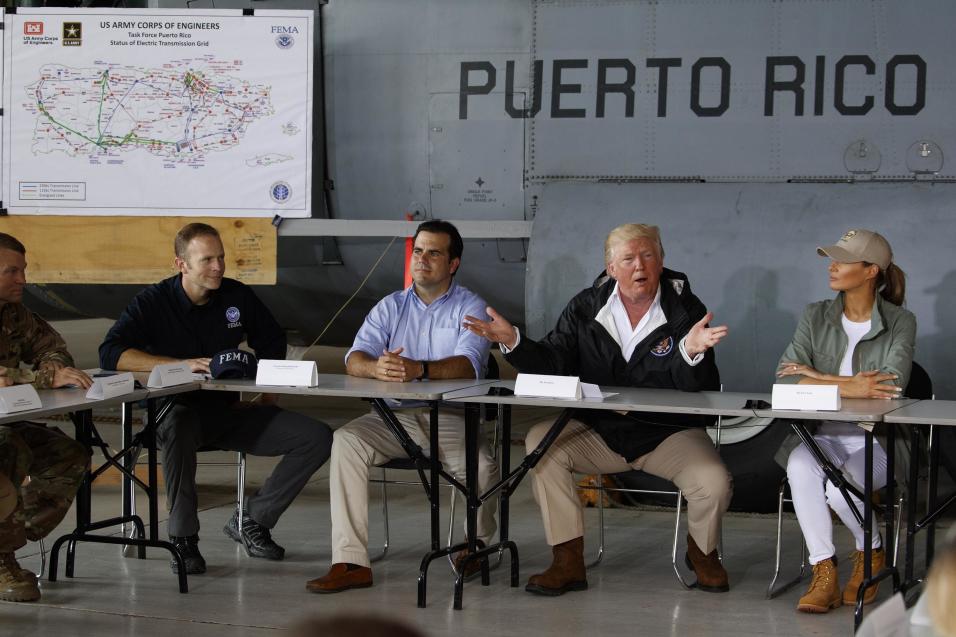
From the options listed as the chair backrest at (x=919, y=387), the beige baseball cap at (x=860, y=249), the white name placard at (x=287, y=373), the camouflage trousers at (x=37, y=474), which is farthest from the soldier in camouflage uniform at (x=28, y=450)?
the chair backrest at (x=919, y=387)

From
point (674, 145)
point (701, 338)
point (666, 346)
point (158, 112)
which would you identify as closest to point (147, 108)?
point (158, 112)

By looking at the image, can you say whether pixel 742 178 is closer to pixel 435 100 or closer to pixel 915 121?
pixel 915 121

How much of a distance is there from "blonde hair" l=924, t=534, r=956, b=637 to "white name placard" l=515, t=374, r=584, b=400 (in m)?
2.95

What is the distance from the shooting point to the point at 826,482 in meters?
4.43

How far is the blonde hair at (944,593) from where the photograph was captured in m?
1.19

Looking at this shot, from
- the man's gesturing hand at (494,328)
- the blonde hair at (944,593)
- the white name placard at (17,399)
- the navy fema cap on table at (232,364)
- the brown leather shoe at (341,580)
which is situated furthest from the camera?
the navy fema cap on table at (232,364)

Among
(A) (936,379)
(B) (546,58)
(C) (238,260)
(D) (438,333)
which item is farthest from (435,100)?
(A) (936,379)

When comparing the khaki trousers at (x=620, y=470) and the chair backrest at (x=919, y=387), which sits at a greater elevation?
the chair backrest at (x=919, y=387)

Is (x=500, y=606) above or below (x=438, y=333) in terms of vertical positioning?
below

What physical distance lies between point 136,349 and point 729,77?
3.14m

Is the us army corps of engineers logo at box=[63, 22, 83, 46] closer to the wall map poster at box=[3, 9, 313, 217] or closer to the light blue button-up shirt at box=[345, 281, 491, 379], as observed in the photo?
the wall map poster at box=[3, 9, 313, 217]

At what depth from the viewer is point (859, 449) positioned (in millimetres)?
4406

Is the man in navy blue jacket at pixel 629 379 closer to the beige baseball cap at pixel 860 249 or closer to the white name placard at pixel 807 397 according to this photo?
the white name placard at pixel 807 397

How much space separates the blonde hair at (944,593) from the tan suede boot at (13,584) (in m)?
3.69
